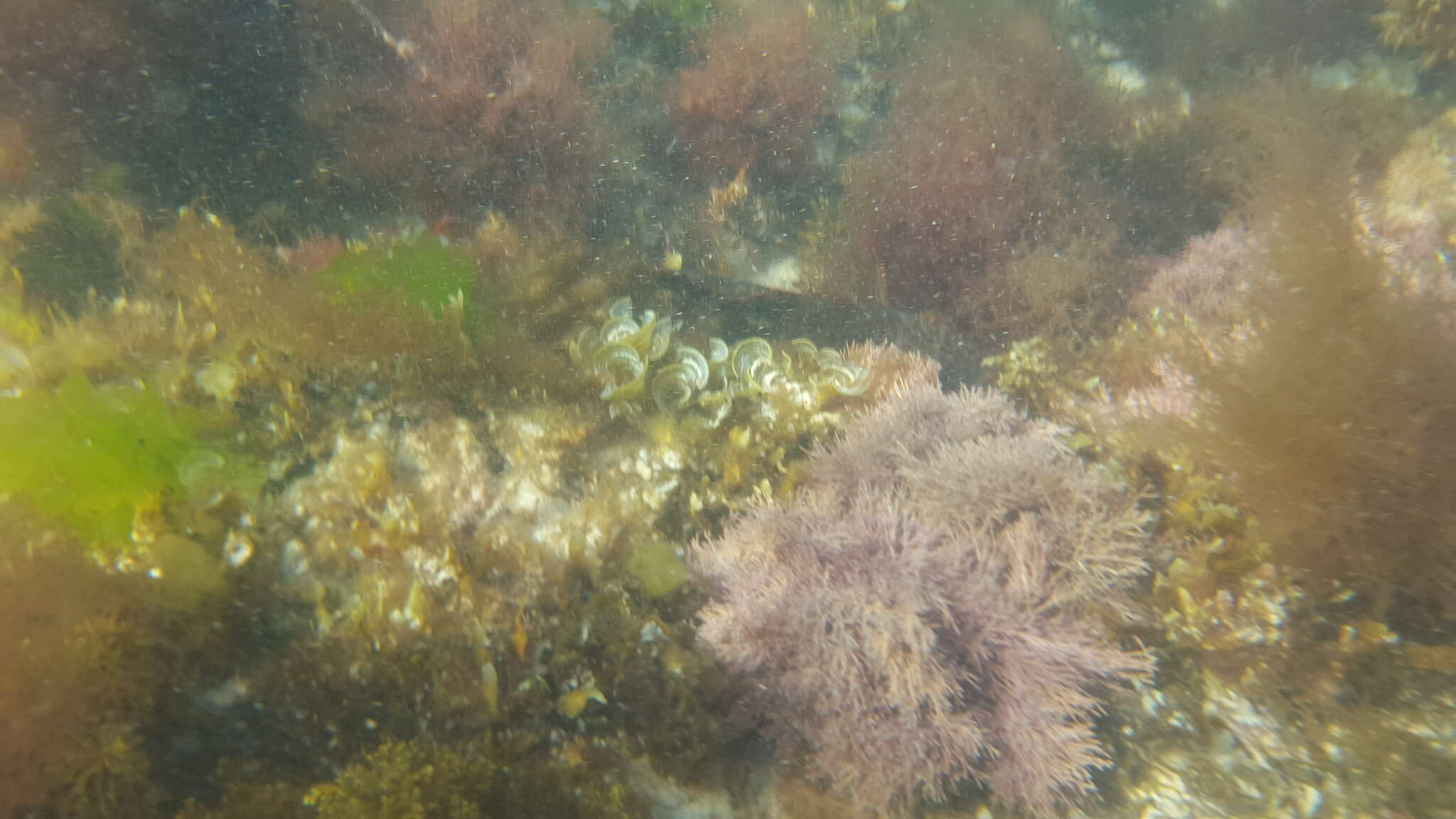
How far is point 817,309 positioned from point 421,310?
304 cm

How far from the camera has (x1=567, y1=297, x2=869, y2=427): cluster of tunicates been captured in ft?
12.0

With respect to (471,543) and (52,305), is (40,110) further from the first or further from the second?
(471,543)

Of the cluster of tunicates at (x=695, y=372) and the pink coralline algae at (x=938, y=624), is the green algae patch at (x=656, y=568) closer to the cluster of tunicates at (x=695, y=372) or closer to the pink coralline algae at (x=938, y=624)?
the pink coralline algae at (x=938, y=624)

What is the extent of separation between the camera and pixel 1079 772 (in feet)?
8.07

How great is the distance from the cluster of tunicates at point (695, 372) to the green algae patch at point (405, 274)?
0.91 meters

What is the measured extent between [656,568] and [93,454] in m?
2.52

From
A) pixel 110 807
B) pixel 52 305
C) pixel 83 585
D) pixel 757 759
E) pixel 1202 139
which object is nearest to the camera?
pixel 110 807

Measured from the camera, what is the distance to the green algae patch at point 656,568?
291cm

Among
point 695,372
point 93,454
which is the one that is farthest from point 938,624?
point 93,454

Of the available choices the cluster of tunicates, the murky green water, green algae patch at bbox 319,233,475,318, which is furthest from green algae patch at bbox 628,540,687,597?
green algae patch at bbox 319,233,475,318

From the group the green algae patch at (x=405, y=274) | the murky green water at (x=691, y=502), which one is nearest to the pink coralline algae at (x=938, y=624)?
the murky green water at (x=691, y=502)

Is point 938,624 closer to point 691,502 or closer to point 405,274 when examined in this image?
point 691,502

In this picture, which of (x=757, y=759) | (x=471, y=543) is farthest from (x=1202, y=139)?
(x=471, y=543)

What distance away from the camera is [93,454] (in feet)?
8.83
